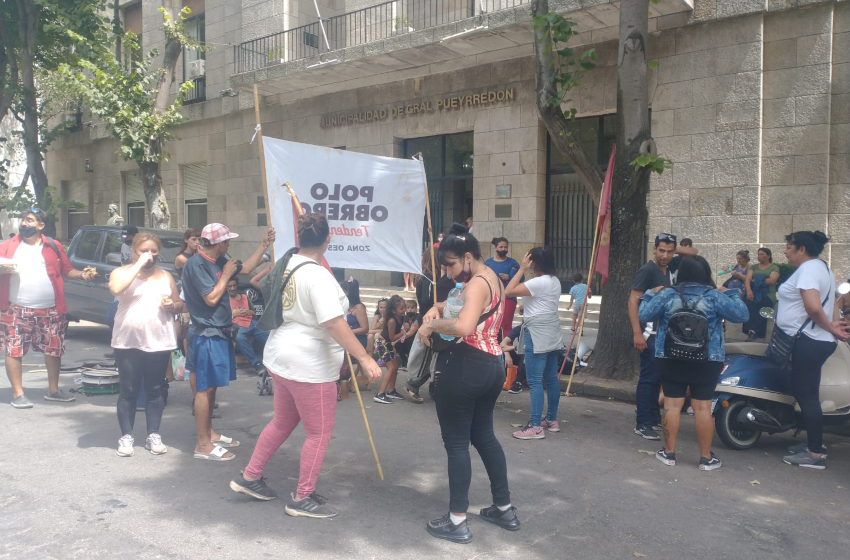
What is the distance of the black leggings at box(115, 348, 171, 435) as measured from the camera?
17.5 ft

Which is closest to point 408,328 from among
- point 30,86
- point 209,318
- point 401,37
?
point 209,318

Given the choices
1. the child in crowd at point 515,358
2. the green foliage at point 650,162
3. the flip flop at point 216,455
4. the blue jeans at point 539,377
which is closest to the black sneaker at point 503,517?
the blue jeans at point 539,377

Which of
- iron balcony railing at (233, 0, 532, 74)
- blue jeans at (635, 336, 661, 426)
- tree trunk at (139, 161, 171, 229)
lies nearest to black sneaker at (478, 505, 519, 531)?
blue jeans at (635, 336, 661, 426)

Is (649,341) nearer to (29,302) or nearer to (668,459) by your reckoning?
(668,459)

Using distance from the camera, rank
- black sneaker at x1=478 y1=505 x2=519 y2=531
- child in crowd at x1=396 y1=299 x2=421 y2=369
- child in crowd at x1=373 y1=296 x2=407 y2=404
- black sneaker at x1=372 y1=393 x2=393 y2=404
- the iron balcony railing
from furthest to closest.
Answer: the iron balcony railing, child in crowd at x1=396 y1=299 x2=421 y2=369, child in crowd at x1=373 y1=296 x2=407 y2=404, black sneaker at x1=372 y1=393 x2=393 y2=404, black sneaker at x1=478 y1=505 x2=519 y2=531

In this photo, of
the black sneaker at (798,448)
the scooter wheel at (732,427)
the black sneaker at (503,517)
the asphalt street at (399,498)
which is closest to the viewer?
the asphalt street at (399,498)

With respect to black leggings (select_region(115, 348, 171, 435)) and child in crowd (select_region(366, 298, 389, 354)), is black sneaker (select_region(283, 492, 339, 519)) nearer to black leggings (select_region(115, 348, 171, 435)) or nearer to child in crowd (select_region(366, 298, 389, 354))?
black leggings (select_region(115, 348, 171, 435))

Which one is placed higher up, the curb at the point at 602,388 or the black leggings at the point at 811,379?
the black leggings at the point at 811,379

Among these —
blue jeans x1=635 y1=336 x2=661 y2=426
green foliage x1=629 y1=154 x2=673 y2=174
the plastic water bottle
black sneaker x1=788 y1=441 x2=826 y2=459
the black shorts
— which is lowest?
black sneaker x1=788 y1=441 x2=826 y2=459

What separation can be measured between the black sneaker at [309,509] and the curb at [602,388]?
4.45m

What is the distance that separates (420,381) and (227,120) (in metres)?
13.2

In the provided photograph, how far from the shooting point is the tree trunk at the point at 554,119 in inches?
323

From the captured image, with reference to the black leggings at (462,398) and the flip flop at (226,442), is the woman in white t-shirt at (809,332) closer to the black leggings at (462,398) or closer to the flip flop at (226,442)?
the black leggings at (462,398)

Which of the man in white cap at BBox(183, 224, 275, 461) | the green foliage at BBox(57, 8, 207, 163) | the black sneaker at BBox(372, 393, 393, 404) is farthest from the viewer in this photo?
the green foliage at BBox(57, 8, 207, 163)
